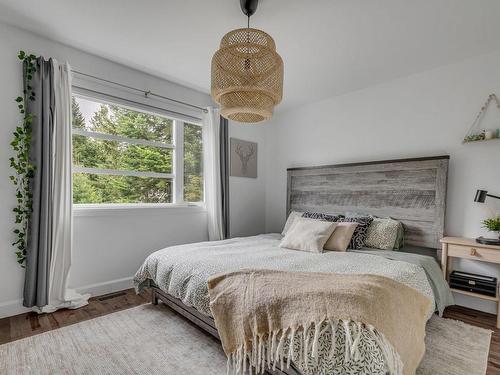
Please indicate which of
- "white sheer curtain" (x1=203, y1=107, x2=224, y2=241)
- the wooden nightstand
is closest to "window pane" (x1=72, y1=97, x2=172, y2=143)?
"white sheer curtain" (x1=203, y1=107, x2=224, y2=241)

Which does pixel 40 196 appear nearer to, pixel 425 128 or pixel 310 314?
pixel 310 314

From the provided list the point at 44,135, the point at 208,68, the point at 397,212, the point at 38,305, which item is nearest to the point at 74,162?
the point at 44,135

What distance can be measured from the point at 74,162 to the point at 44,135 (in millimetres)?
432

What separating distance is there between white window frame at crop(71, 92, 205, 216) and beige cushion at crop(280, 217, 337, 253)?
4.77 feet

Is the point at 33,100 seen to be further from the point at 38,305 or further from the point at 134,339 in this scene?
the point at 134,339

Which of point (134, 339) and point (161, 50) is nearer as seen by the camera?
point (134, 339)

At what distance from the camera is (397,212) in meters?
2.99

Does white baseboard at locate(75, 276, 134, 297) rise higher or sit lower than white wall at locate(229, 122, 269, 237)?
lower

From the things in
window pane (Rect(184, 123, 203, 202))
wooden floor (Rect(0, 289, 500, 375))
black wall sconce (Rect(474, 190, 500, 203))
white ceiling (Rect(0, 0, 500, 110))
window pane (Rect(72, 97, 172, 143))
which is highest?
white ceiling (Rect(0, 0, 500, 110))

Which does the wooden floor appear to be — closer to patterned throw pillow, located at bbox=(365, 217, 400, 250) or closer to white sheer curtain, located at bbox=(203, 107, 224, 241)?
patterned throw pillow, located at bbox=(365, 217, 400, 250)

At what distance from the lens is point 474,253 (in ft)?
7.50

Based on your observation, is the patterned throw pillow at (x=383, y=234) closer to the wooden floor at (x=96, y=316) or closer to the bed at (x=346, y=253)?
the bed at (x=346, y=253)

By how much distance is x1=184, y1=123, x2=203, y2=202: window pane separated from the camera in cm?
357

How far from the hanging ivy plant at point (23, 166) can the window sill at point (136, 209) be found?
0.39 meters
